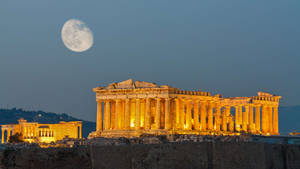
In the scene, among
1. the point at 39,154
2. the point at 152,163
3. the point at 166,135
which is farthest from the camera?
the point at 166,135

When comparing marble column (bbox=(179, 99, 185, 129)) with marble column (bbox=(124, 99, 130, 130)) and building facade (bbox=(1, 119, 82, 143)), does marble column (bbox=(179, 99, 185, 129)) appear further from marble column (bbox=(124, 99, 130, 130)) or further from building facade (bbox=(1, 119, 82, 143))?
building facade (bbox=(1, 119, 82, 143))

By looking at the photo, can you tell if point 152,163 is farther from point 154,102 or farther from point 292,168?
point 154,102

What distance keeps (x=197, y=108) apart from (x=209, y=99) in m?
3.86

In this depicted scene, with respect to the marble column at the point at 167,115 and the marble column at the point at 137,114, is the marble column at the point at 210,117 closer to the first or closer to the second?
the marble column at the point at 167,115

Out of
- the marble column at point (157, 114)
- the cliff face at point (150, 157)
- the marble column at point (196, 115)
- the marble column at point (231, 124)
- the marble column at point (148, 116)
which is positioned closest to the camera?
the cliff face at point (150, 157)

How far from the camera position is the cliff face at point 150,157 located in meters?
66.2

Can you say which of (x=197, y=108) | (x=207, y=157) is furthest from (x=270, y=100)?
(x=207, y=157)

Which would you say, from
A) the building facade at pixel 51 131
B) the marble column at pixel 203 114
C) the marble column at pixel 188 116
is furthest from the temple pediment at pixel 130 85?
the building facade at pixel 51 131

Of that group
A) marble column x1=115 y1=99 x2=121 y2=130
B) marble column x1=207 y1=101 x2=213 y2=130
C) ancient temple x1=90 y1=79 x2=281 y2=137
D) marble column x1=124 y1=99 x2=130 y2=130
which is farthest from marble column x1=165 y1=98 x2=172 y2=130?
marble column x1=207 y1=101 x2=213 y2=130

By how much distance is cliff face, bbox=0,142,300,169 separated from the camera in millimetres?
66250

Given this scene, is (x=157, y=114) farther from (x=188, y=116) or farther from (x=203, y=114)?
(x=203, y=114)

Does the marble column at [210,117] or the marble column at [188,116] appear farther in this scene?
the marble column at [210,117]

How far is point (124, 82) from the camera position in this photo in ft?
370

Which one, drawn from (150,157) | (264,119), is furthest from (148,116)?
(150,157)
